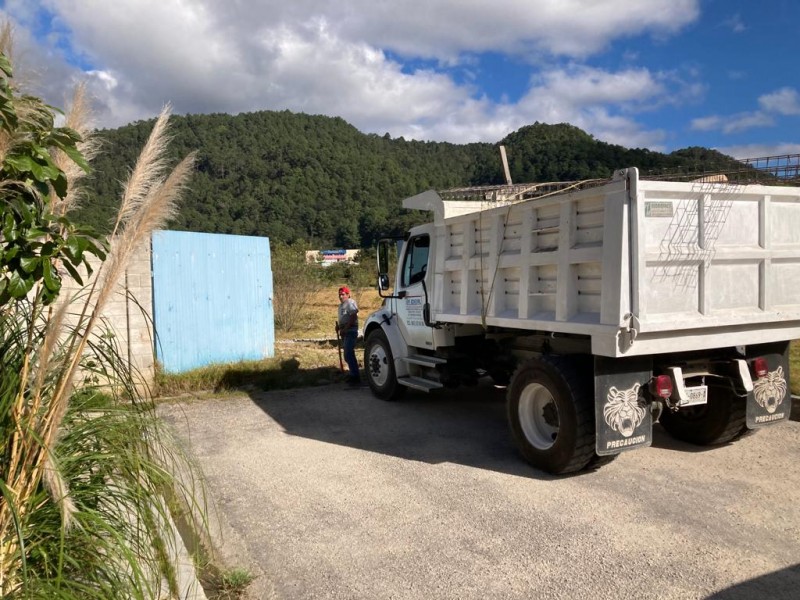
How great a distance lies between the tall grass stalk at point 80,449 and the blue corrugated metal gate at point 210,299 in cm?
734

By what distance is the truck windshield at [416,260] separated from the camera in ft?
26.4

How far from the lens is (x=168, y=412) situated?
8.52 m

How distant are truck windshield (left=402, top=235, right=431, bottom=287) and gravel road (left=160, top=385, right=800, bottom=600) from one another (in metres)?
2.01

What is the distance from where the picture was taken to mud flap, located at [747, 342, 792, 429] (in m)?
5.75

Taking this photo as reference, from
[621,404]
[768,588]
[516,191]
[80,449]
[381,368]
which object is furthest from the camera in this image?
[381,368]

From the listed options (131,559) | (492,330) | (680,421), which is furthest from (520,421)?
(131,559)

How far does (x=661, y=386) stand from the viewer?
17.0ft

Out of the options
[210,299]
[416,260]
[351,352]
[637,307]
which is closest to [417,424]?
[416,260]

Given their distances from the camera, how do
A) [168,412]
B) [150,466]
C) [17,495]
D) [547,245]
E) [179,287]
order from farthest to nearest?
[179,287] < [168,412] < [547,245] < [150,466] < [17,495]

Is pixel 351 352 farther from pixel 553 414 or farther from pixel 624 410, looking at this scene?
pixel 624 410

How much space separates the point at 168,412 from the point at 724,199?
7.17m

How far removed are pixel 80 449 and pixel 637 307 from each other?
3932mm

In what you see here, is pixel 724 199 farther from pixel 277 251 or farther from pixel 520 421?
pixel 277 251

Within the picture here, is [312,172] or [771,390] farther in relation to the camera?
[312,172]
